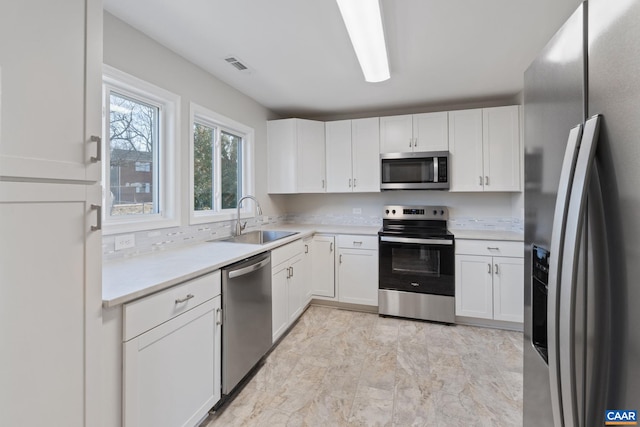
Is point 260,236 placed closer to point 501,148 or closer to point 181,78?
point 181,78

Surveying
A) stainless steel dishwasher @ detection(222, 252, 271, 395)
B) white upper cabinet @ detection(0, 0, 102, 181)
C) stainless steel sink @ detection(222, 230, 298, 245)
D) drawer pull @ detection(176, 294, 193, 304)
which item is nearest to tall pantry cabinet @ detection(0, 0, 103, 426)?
white upper cabinet @ detection(0, 0, 102, 181)

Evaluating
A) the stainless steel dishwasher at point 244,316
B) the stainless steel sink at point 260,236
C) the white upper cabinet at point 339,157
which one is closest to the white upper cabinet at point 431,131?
the white upper cabinet at point 339,157

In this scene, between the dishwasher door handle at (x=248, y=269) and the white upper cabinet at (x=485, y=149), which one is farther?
the white upper cabinet at (x=485, y=149)

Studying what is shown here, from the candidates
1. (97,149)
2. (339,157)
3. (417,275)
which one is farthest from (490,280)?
(97,149)

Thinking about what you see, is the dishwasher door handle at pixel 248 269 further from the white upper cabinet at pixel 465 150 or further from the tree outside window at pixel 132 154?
the white upper cabinet at pixel 465 150

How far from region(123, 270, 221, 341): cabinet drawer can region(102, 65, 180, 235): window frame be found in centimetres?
69

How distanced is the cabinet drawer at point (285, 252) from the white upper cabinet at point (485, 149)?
1.84m

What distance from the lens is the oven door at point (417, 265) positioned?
9.44 feet

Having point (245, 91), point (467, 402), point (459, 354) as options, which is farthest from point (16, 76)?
point (459, 354)

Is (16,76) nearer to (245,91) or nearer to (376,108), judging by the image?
(245,91)

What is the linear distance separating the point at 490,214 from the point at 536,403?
2881 mm

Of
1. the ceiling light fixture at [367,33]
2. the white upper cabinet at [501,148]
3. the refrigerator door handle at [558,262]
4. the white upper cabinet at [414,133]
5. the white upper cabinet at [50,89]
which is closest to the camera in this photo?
the refrigerator door handle at [558,262]

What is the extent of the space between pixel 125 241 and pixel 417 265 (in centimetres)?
258

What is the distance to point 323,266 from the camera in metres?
3.31
